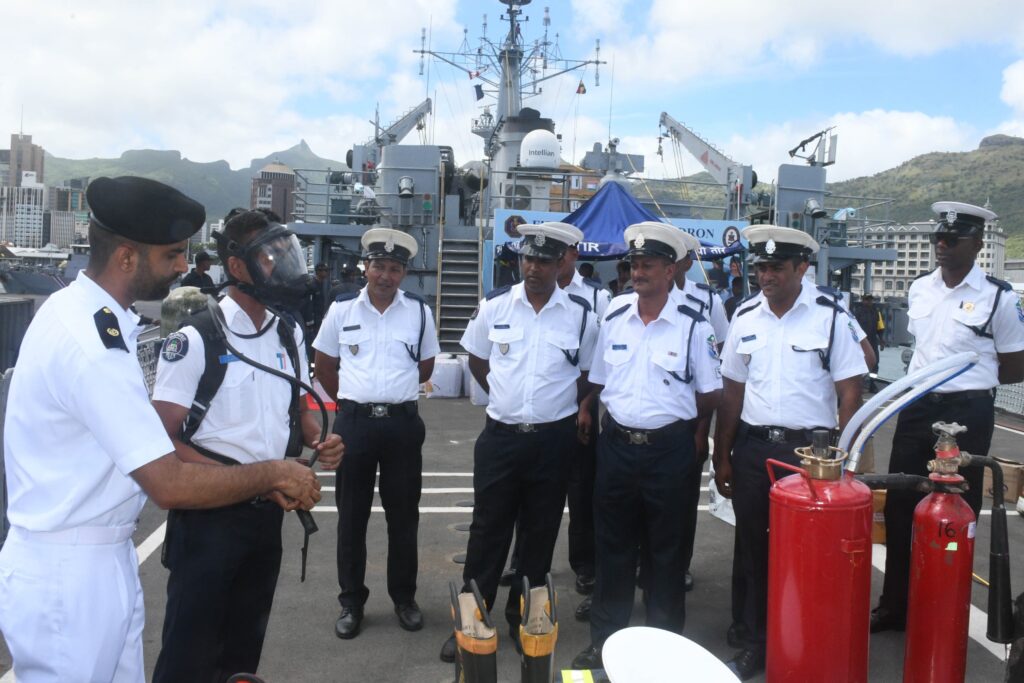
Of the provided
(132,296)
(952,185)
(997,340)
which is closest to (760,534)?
(997,340)

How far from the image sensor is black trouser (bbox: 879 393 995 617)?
3982 millimetres

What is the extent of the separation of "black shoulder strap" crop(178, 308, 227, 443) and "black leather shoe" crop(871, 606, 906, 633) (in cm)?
356

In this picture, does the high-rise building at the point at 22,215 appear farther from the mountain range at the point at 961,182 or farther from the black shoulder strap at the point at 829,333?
the black shoulder strap at the point at 829,333

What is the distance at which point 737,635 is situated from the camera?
4.00 m

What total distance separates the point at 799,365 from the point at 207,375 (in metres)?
2.57

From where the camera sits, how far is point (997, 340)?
405cm

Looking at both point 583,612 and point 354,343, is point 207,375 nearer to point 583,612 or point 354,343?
point 354,343

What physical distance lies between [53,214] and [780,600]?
19993 centimetres

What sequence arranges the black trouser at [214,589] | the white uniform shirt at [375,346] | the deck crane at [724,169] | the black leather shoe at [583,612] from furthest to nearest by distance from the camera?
the deck crane at [724,169]
the black leather shoe at [583,612]
the white uniform shirt at [375,346]
the black trouser at [214,589]

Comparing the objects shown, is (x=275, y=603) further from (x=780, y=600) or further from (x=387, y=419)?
(x=780, y=600)

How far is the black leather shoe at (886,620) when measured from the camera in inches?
165

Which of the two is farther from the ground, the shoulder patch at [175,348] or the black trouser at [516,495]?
the shoulder patch at [175,348]

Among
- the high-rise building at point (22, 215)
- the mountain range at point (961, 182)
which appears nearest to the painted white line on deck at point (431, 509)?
the mountain range at point (961, 182)

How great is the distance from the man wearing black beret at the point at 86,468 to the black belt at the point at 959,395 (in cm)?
352
